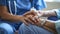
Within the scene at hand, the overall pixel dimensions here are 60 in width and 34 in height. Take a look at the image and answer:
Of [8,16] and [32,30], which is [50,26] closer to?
[32,30]

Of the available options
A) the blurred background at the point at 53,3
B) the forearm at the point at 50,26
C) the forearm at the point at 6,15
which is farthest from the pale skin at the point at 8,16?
the blurred background at the point at 53,3

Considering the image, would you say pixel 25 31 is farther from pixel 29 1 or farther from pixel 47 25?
pixel 29 1

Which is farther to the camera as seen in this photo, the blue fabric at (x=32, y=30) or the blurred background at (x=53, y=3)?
the blurred background at (x=53, y=3)

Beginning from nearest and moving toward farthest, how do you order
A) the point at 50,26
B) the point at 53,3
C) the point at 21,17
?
1. the point at 50,26
2. the point at 21,17
3. the point at 53,3

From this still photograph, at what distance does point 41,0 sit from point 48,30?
0.64 m

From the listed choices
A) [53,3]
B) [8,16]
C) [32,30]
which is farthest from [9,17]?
[53,3]

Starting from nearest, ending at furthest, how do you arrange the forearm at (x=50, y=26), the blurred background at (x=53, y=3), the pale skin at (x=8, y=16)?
1. the forearm at (x=50, y=26)
2. the pale skin at (x=8, y=16)
3. the blurred background at (x=53, y=3)

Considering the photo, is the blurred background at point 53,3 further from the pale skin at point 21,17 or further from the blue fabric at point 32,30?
the blue fabric at point 32,30

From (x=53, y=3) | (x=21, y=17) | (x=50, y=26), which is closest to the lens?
(x=50, y=26)

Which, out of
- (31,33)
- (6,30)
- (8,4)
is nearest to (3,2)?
(8,4)

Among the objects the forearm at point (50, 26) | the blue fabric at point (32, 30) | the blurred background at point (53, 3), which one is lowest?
the blue fabric at point (32, 30)

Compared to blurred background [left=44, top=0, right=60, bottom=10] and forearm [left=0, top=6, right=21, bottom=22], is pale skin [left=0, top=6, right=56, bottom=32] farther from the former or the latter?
blurred background [left=44, top=0, right=60, bottom=10]

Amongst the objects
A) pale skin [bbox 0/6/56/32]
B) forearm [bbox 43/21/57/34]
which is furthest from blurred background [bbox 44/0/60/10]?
forearm [bbox 43/21/57/34]

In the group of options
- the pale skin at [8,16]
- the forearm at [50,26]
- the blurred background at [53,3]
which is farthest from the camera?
the blurred background at [53,3]
